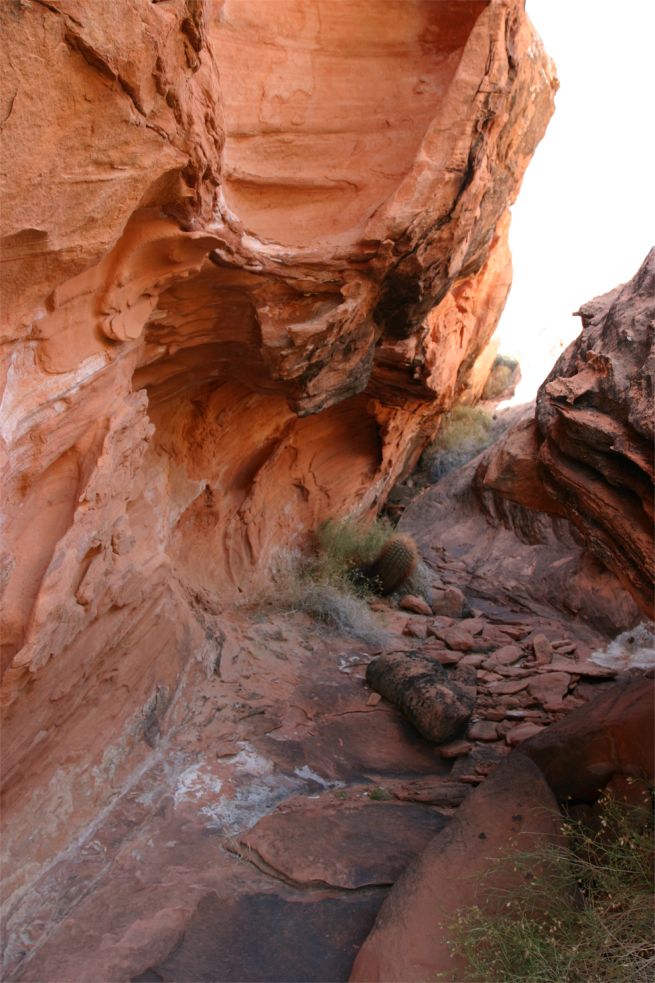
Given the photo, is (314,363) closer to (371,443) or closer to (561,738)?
(561,738)

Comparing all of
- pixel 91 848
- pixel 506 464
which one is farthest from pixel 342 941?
pixel 506 464

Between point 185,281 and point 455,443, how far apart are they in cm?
967

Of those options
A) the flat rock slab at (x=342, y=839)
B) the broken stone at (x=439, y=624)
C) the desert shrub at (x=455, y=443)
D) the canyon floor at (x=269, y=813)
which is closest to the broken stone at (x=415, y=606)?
the broken stone at (x=439, y=624)

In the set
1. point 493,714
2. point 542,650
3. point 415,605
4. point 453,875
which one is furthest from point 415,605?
point 453,875

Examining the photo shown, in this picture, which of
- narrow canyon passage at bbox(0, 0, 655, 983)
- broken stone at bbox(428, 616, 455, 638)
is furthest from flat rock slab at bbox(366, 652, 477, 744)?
broken stone at bbox(428, 616, 455, 638)

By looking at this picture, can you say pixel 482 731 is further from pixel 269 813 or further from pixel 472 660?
pixel 269 813

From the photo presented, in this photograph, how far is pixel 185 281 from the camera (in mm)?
4609

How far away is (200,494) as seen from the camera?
6910 mm

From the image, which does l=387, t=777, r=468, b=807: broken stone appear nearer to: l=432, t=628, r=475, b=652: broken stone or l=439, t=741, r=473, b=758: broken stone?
l=439, t=741, r=473, b=758: broken stone

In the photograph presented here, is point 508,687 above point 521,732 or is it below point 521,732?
below

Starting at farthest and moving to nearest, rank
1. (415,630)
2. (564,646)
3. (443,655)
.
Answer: (415,630), (564,646), (443,655)

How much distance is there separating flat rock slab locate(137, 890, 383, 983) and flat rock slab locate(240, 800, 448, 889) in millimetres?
126

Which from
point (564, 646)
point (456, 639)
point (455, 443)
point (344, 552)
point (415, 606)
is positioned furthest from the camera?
point (455, 443)

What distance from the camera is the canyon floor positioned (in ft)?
11.1
